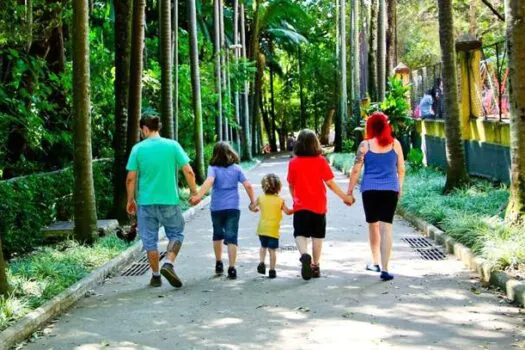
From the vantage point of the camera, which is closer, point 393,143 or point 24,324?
point 24,324

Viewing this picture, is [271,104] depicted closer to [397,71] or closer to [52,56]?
[397,71]

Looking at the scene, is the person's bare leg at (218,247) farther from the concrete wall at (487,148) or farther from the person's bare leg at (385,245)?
the concrete wall at (487,148)

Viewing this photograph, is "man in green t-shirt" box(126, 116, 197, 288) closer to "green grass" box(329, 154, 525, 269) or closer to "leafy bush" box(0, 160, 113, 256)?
"leafy bush" box(0, 160, 113, 256)

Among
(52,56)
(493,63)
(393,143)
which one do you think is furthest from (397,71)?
(393,143)

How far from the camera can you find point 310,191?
9.44 m

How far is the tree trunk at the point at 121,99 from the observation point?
1490 centimetres

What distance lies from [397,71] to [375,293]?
2297 cm

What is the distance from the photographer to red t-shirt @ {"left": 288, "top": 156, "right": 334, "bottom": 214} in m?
9.44

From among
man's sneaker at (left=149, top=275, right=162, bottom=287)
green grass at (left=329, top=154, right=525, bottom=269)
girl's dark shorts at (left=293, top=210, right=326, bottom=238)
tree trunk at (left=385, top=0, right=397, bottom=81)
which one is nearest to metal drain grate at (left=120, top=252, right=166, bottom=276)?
man's sneaker at (left=149, top=275, right=162, bottom=287)

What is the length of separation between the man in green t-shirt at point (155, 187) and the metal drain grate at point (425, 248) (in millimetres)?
3597

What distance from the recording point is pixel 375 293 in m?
8.39

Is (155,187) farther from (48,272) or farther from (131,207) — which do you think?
(48,272)

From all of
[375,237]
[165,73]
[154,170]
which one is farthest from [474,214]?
[165,73]

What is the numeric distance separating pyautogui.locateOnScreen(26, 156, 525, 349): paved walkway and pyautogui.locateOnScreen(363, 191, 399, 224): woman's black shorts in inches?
28.9
